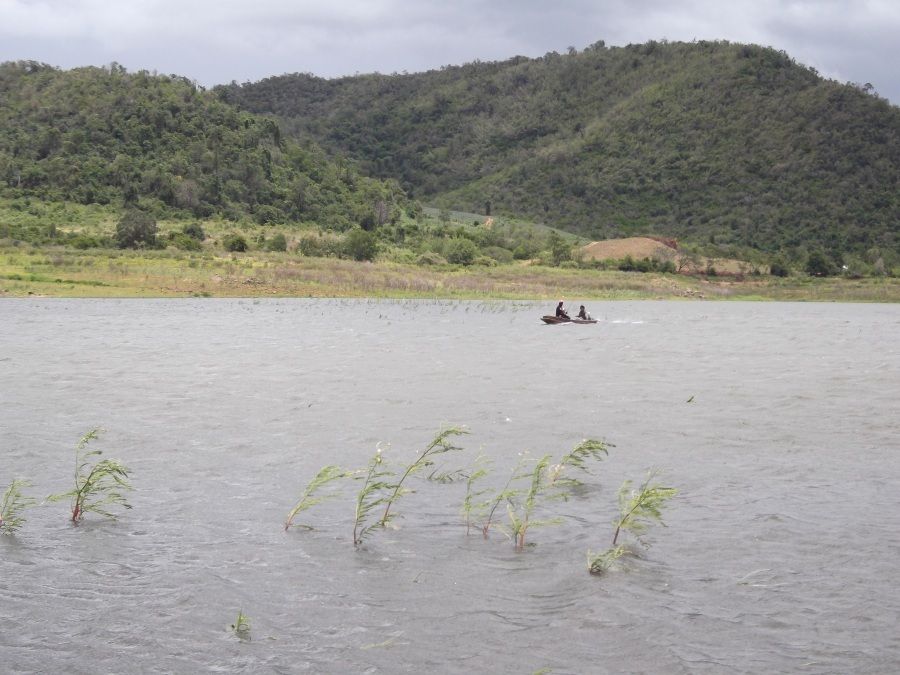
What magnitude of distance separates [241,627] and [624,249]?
343 ft

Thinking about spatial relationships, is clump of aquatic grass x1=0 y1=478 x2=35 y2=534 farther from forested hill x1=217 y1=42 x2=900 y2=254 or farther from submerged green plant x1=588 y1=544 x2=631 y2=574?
forested hill x1=217 y1=42 x2=900 y2=254

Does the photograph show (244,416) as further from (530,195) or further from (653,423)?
(530,195)

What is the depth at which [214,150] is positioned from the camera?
12188cm

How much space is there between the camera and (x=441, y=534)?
28.4 ft

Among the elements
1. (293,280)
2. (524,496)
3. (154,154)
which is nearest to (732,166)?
(154,154)

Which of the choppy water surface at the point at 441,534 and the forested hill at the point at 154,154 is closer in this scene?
the choppy water surface at the point at 441,534

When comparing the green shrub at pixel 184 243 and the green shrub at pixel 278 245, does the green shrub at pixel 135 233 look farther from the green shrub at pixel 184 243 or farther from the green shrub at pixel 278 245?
A: the green shrub at pixel 278 245

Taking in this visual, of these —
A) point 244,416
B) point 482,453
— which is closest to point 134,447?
point 244,416

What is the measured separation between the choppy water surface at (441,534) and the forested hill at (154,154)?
3537 inches

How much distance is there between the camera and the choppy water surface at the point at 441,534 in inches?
243

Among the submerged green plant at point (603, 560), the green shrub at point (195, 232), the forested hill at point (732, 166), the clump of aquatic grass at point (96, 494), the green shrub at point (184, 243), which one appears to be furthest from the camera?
the forested hill at point (732, 166)

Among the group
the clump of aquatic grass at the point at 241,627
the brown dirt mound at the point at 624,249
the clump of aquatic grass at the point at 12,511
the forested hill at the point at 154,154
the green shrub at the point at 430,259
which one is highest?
the forested hill at the point at 154,154

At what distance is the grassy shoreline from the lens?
51219 millimetres

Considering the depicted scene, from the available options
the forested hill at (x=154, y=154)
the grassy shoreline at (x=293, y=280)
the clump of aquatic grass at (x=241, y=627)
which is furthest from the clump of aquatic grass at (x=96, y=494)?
the forested hill at (x=154, y=154)
